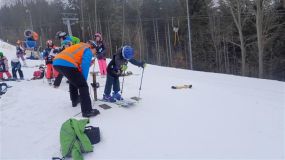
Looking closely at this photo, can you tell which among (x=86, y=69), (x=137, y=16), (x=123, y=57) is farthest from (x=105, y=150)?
(x=137, y=16)

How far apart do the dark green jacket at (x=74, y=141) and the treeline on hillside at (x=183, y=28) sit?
18.3 meters

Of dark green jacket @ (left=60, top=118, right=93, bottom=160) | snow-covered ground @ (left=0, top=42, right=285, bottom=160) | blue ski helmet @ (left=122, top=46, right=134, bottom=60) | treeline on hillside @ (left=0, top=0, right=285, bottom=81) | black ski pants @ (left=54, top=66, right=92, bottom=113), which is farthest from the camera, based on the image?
treeline on hillside @ (left=0, top=0, right=285, bottom=81)

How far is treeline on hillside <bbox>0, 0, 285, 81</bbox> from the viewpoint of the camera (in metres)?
23.4

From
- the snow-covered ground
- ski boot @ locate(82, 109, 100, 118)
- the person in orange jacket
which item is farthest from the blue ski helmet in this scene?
ski boot @ locate(82, 109, 100, 118)

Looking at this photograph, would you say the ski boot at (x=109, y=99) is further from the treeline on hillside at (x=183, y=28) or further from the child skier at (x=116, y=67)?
the treeline on hillside at (x=183, y=28)

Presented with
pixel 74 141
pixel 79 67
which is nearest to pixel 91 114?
pixel 79 67

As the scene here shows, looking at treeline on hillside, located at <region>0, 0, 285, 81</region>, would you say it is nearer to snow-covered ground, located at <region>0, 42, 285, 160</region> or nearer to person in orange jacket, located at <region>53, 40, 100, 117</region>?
snow-covered ground, located at <region>0, 42, 285, 160</region>

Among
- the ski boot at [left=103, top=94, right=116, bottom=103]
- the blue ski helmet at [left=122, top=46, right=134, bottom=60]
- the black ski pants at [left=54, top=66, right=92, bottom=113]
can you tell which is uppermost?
the blue ski helmet at [left=122, top=46, right=134, bottom=60]

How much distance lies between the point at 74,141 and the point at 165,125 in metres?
1.67

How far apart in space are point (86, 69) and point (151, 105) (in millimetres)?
1642

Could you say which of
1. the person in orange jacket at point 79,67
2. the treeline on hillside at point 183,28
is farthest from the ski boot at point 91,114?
the treeline on hillside at point 183,28

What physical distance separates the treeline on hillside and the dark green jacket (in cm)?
1831

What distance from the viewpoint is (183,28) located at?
32906 millimetres

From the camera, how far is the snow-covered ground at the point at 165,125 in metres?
4.05
